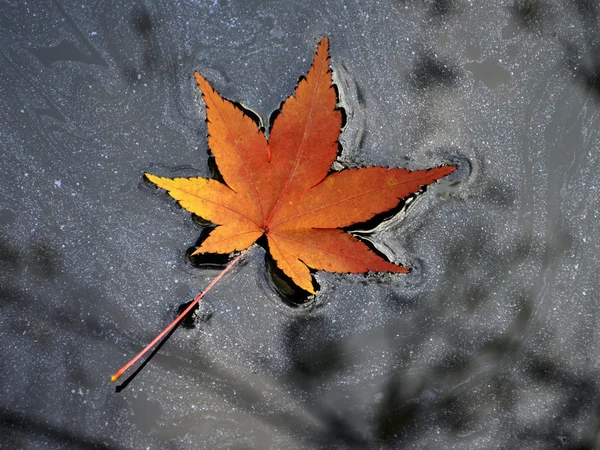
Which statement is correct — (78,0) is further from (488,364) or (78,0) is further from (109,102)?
(488,364)

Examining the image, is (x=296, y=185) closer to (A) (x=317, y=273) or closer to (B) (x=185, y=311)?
(A) (x=317, y=273)

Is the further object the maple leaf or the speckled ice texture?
the speckled ice texture

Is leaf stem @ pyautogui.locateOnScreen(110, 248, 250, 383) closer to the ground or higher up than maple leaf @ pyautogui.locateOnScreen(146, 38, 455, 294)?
closer to the ground

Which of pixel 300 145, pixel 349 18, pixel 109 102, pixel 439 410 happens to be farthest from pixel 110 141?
pixel 439 410

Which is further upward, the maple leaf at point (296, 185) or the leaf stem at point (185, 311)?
the maple leaf at point (296, 185)

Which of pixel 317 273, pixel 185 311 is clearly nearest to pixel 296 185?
pixel 317 273
